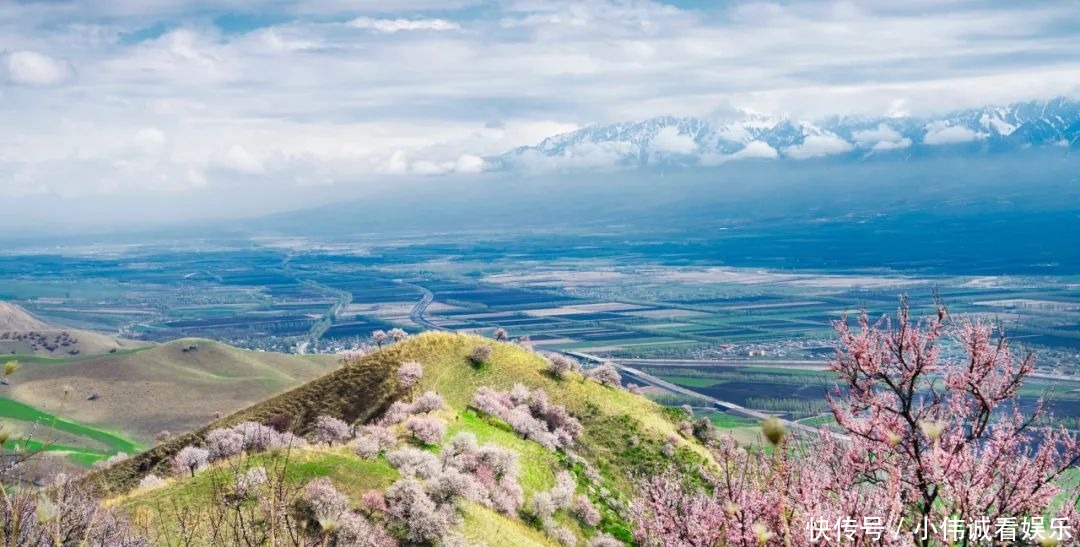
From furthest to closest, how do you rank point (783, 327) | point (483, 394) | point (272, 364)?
point (783, 327), point (272, 364), point (483, 394)

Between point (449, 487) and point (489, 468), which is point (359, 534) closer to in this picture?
point (449, 487)

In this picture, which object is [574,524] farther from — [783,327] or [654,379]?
[783,327]

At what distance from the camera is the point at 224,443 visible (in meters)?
43.1

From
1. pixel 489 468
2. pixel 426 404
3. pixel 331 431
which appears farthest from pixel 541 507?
pixel 331 431

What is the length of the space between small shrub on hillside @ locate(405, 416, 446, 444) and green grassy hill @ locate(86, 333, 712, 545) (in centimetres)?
280

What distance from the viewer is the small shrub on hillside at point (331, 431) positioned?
44812 mm

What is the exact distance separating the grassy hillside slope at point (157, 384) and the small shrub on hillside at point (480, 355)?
59.4m

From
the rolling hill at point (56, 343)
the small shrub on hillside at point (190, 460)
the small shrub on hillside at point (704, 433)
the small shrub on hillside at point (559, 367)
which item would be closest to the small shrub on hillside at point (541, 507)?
the small shrub on hillside at point (190, 460)

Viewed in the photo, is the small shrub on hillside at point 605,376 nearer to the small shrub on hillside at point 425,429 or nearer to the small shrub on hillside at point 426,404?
the small shrub on hillside at point 426,404

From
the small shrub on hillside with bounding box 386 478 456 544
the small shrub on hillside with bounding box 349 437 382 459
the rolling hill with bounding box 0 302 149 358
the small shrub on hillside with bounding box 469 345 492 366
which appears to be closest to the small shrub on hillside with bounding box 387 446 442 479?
the small shrub on hillside with bounding box 349 437 382 459

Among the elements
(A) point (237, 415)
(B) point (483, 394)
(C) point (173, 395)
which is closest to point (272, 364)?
(C) point (173, 395)

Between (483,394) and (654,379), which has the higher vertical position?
(483,394)

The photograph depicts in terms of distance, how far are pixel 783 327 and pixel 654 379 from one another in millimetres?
65357

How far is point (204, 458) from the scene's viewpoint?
41250 mm
